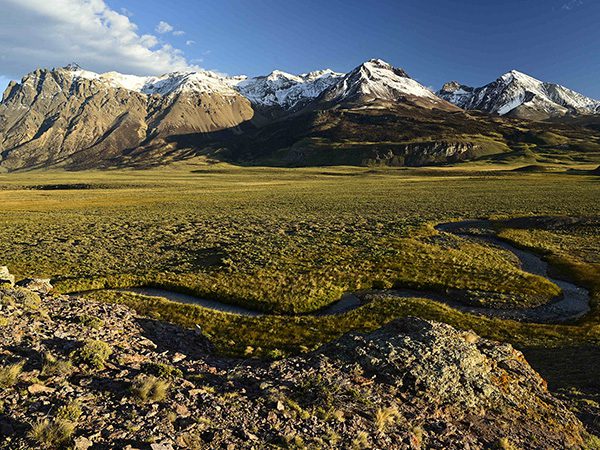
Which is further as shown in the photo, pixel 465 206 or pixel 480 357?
pixel 465 206

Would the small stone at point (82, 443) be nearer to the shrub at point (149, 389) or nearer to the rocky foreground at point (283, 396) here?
the rocky foreground at point (283, 396)

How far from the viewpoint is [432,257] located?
1604 inches

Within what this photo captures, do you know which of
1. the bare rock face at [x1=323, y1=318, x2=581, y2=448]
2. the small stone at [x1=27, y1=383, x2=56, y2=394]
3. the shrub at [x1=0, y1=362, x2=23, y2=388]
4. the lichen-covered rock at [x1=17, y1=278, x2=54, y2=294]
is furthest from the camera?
the lichen-covered rock at [x1=17, y1=278, x2=54, y2=294]

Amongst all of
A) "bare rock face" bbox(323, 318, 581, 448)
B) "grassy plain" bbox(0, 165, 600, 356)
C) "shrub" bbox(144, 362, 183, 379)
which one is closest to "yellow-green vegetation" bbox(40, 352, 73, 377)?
"shrub" bbox(144, 362, 183, 379)

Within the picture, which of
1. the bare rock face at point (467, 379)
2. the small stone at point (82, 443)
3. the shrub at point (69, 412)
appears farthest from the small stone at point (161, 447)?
the bare rock face at point (467, 379)

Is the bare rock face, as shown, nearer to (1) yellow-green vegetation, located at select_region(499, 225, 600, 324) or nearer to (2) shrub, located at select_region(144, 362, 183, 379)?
(2) shrub, located at select_region(144, 362, 183, 379)

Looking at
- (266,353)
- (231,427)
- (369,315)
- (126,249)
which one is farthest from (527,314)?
(126,249)

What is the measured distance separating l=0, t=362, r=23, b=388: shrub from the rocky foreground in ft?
0.11

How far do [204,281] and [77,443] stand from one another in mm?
24291

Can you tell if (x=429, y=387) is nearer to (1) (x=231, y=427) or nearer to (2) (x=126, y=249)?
(1) (x=231, y=427)

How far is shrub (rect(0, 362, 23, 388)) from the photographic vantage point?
11.1 metres

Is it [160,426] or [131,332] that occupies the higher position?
[160,426]

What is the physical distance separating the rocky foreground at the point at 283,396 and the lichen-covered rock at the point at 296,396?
4 cm

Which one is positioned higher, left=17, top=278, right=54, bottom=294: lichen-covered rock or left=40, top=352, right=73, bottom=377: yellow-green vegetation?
left=40, top=352, right=73, bottom=377: yellow-green vegetation
